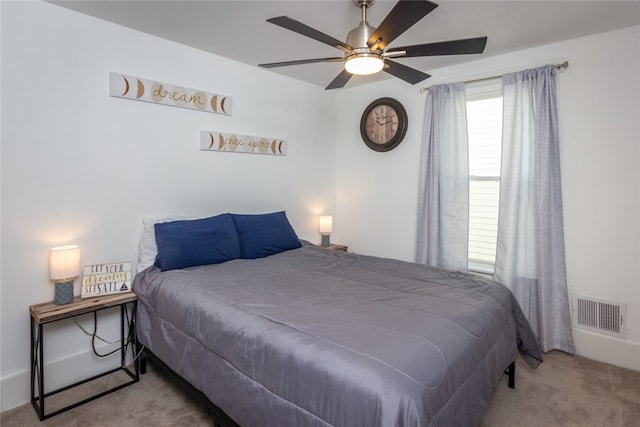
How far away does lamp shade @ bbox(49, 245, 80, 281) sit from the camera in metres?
2.07

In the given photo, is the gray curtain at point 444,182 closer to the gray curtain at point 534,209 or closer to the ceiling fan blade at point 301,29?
the gray curtain at point 534,209

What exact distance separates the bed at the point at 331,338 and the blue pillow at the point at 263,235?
0.98ft

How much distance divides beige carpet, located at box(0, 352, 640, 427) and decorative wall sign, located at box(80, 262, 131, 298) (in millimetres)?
646

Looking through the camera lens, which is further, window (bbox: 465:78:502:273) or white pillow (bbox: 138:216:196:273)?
window (bbox: 465:78:502:273)

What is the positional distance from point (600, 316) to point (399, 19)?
2.70 metres

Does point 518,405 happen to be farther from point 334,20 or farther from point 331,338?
point 334,20

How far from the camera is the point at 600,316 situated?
2.62 metres

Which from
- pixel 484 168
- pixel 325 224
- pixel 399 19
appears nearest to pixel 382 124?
pixel 484 168

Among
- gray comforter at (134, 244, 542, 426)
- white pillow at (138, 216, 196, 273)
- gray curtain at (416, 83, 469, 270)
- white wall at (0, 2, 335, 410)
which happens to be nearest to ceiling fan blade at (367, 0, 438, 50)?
gray comforter at (134, 244, 542, 426)

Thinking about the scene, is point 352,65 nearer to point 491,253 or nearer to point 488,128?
point 488,128

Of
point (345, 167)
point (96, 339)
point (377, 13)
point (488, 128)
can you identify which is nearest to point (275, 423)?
point (96, 339)

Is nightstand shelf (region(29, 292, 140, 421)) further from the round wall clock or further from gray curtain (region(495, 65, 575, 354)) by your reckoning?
gray curtain (region(495, 65, 575, 354))

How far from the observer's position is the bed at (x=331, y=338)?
1188 mm

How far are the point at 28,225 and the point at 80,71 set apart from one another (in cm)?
108
